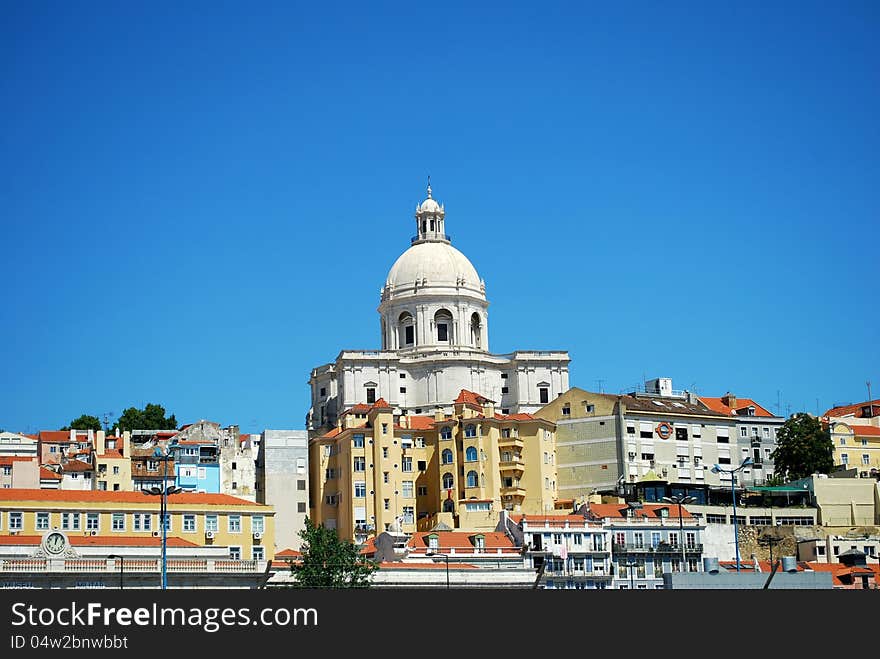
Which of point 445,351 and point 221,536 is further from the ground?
point 445,351

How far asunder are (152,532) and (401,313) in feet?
192

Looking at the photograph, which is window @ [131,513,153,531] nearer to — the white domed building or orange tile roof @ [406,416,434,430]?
orange tile roof @ [406,416,434,430]

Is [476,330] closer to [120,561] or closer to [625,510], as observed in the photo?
[625,510]

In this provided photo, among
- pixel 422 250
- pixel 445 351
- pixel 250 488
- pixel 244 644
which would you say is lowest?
pixel 244 644

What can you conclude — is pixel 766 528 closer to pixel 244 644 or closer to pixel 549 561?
pixel 549 561

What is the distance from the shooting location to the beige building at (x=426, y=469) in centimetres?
13400

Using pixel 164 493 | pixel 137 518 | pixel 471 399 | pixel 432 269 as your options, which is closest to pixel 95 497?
pixel 137 518

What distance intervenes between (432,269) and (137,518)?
201ft

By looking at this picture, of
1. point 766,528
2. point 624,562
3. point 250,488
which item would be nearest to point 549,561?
point 624,562

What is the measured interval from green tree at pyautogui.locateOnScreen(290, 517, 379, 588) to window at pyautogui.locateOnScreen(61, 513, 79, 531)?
1410 cm

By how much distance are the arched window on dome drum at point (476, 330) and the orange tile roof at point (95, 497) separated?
5321 cm

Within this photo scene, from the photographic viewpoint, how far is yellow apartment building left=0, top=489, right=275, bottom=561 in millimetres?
102125

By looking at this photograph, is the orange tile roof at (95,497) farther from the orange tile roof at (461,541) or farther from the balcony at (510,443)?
the balcony at (510,443)

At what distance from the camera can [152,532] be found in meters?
104
